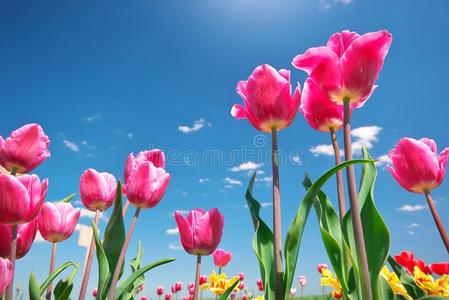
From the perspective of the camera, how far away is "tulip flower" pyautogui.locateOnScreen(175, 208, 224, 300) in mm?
1953

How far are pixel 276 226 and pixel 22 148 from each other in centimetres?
178

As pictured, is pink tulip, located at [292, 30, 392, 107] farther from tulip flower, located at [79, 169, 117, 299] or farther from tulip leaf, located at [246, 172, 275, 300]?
tulip flower, located at [79, 169, 117, 299]

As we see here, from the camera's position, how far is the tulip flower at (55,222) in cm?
203

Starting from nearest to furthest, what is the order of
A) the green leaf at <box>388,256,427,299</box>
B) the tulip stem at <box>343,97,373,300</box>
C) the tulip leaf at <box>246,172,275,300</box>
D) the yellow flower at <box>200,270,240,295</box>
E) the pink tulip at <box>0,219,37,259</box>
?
the tulip stem at <box>343,97,373,300</box> < the tulip leaf at <box>246,172,275,300</box> < the pink tulip at <box>0,219,37,259</box> < the green leaf at <box>388,256,427,299</box> < the yellow flower at <box>200,270,240,295</box>

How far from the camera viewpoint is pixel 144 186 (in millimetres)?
1786

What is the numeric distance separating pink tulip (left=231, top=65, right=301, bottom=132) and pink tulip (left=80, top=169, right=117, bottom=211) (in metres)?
1.15

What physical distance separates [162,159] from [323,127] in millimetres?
1066

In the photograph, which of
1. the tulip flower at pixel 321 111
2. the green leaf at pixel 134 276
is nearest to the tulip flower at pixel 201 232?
the green leaf at pixel 134 276

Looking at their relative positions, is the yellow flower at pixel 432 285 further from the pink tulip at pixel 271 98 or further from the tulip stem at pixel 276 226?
the pink tulip at pixel 271 98

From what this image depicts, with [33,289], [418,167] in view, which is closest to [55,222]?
[33,289]

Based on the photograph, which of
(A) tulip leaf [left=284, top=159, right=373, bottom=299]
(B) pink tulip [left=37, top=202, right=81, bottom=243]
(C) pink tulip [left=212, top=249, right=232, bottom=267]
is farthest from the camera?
(C) pink tulip [left=212, top=249, right=232, bottom=267]

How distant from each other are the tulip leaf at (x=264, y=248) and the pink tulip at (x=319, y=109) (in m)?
0.62

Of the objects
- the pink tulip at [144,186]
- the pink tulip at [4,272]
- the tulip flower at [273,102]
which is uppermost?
the tulip flower at [273,102]

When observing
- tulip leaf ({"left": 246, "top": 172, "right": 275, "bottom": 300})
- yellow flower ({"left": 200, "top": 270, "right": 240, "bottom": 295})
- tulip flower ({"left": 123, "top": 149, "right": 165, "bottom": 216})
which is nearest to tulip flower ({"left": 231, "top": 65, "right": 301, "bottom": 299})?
tulip leaf ({"left": 246, "top": 172, "right": 275, "bottom": 300})
